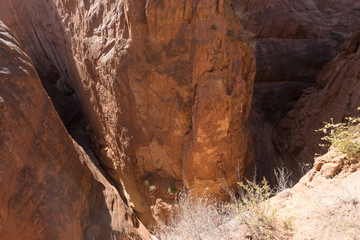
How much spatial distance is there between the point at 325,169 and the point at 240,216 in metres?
1.28

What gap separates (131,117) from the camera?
16.1ft

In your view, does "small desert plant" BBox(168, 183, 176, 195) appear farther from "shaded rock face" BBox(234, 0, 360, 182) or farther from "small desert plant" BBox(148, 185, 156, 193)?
"shaded rock face" BBox(234, 0, 360, 182)

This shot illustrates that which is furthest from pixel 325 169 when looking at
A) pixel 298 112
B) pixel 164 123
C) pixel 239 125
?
pixel 298 112

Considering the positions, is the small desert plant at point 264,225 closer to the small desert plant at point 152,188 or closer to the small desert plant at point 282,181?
the small desert plant at point 282,181

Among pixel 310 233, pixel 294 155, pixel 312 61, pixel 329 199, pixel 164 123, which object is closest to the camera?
pixel 310 233

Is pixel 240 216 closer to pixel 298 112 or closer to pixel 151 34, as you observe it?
pixel 151 34

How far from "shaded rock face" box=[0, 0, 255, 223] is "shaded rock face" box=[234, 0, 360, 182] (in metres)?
3.37

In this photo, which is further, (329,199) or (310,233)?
(329,199)

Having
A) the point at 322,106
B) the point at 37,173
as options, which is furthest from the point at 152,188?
the point at 322,106

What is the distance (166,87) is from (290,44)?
6.48 metres

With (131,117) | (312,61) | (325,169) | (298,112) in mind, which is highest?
(312,61)

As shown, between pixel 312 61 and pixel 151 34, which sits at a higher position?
pixel 151 34

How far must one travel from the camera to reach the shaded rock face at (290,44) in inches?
311

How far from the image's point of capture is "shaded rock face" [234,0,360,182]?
7.91 meters
